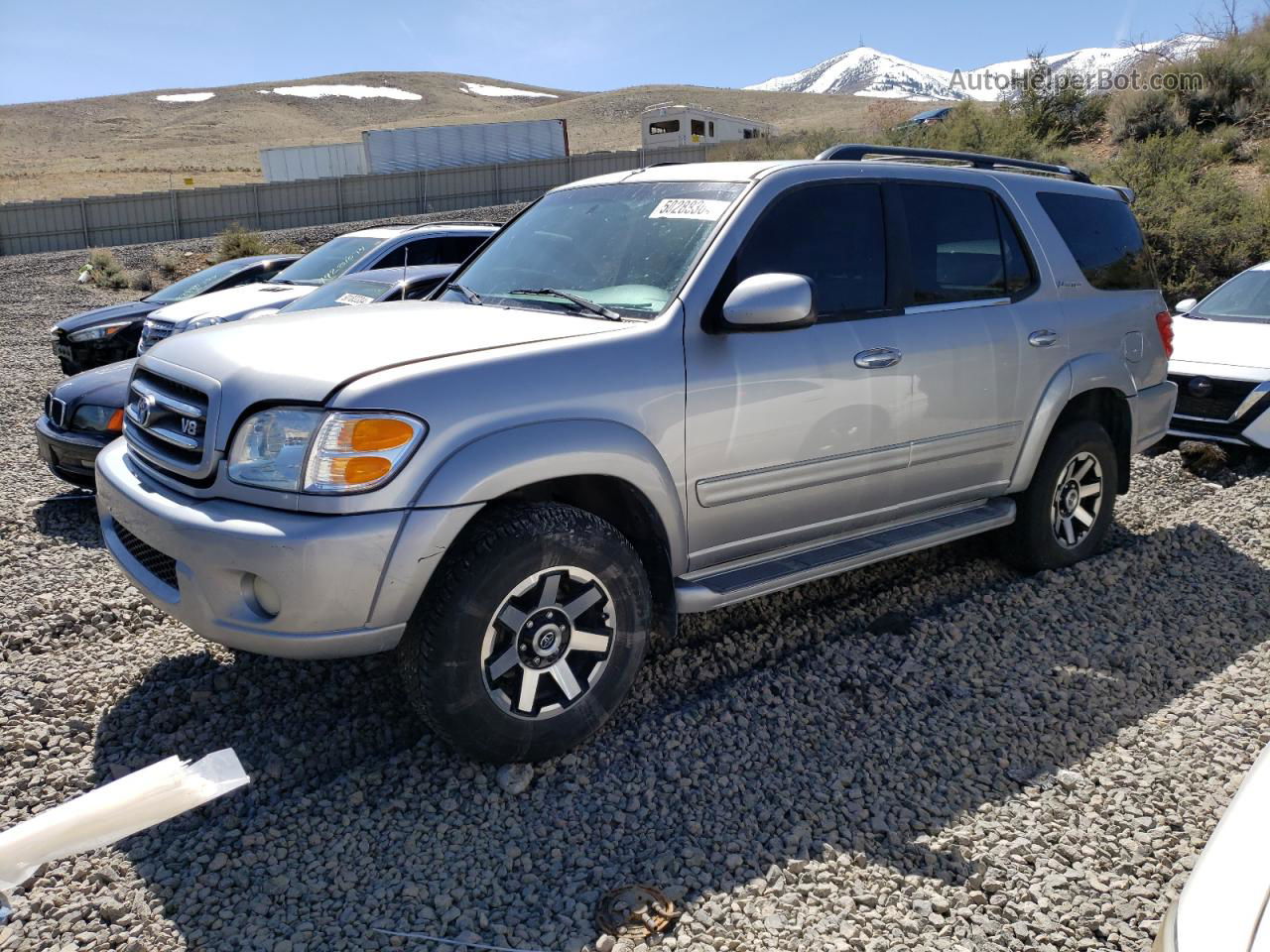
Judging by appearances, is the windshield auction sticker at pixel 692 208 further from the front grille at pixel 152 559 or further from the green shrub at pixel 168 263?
the green shrub at pixel 168 263

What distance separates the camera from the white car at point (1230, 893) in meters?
1.73

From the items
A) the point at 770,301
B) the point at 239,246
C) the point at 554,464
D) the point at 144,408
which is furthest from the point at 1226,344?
the point at 239,246

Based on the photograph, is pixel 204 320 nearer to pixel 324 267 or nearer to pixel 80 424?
pixel 324 267

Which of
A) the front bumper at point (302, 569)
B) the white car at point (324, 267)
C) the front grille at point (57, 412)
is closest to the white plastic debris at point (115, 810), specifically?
the front bumper at point (302, 569)

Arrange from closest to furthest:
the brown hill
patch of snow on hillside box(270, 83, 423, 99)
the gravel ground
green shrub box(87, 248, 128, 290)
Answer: the gravel ground < green shrub box(87, 248, 128, 290) < the brown hill < patch of snow on hillside box(270, 83, 423, 99)

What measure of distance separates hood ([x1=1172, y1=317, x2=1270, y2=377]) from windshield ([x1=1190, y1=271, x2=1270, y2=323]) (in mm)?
192

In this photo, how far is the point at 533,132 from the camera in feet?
147

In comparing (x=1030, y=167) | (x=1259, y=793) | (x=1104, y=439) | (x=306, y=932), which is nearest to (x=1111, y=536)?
(x=1104, y=439)

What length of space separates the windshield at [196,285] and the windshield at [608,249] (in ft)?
25.1

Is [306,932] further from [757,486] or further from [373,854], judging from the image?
[757,486]

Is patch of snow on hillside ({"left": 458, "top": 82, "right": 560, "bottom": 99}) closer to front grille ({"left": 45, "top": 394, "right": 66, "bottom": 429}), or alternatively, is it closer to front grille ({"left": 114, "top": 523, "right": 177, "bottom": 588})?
front grille ({"left": 45, "top": 394, "right": 66, "bottom": 429})

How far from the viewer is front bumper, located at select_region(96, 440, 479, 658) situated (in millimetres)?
2848

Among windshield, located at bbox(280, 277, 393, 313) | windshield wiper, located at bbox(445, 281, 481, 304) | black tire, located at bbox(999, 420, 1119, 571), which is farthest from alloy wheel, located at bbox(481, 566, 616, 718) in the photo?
windshield, located at bbox(280, 277, 393, 313)

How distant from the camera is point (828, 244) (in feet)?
13.2
